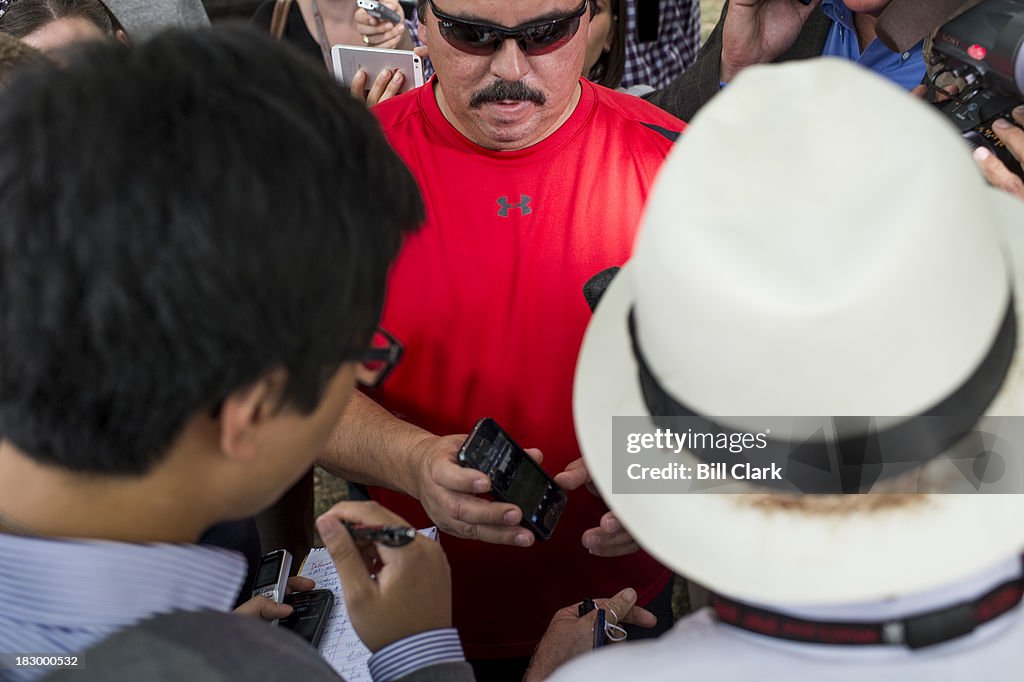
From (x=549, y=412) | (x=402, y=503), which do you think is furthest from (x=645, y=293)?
(x=402, y=503)

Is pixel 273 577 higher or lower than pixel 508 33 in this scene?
lower

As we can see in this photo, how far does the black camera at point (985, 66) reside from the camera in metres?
1.79

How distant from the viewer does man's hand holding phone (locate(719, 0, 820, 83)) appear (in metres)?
2.72

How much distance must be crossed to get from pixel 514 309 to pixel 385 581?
0.79 metres

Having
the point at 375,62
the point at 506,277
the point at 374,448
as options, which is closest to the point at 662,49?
the point at 375,62

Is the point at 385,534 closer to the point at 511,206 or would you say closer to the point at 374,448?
the point at 374,448

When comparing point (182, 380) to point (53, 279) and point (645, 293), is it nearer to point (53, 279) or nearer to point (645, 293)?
point (53, 279)

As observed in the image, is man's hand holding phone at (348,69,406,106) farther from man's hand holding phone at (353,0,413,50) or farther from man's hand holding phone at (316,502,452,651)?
man's hand holding phone at (316,502,452,651)

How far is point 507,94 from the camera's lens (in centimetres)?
202

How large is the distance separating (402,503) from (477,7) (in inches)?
45.4

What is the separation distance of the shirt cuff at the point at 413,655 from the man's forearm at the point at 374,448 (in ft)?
1.85

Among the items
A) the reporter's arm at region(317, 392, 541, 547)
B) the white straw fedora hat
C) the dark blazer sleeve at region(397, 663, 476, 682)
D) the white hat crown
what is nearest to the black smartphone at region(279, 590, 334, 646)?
the reporter's arm at region(317, 392, 541, 547)

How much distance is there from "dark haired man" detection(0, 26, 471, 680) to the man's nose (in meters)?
0.85

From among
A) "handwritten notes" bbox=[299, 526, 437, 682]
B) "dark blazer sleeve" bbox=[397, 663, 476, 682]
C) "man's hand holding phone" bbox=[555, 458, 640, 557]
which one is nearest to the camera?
"dark blazer sleeve" bbox=[397, 663, 476, 682]
